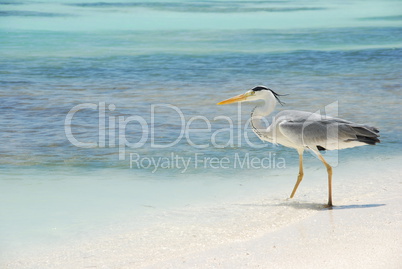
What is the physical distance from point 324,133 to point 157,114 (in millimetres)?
4440

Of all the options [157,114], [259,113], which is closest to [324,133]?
[259,113]

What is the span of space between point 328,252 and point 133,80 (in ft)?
31.8

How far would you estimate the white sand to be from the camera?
446 centimetres

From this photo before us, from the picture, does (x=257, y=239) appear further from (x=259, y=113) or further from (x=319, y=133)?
(x=259, y=113)

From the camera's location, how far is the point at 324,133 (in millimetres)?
6309

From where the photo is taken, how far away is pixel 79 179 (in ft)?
23.1

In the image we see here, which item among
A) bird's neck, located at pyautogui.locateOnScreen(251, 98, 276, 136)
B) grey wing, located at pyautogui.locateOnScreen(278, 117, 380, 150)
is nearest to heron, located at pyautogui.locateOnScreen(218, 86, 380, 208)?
grey wing, located at pyautogui.locateOnScreen(278, 117, 380, 150)

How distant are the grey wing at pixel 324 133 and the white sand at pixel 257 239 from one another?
528mm

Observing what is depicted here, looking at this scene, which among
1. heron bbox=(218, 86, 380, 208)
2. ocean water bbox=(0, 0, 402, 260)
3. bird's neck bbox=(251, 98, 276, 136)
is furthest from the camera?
bird's neck bbox=(251, 98, 276, 136)

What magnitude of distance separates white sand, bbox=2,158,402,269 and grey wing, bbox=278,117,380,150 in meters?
0.53

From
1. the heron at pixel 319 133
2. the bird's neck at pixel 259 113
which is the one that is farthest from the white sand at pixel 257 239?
the bird's neck at pixel 259 113

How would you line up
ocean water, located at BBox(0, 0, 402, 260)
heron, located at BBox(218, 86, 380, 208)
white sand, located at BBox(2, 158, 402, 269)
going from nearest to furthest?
1. white sand, located at BBox(2, 158, 402, 269)
2. heron, located at BBox(218, 86, 380, 208)
3. ocean water, located at BBox(0, 0, 402, 260)

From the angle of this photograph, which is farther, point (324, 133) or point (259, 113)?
point (259, 113)

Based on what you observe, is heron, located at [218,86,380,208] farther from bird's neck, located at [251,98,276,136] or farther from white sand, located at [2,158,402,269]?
white sand, located at [2,158,402,269]
